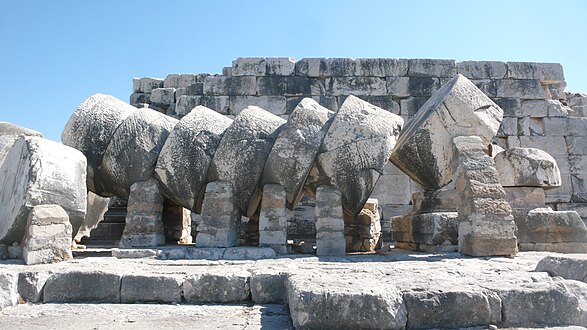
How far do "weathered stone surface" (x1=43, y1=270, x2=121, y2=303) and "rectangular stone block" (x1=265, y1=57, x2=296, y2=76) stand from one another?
6.49 m

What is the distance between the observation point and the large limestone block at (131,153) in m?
5.46

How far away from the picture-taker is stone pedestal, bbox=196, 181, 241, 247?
5.09 metres

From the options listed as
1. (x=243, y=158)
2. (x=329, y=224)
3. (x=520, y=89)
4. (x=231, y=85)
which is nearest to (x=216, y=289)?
(x=329, y=224)

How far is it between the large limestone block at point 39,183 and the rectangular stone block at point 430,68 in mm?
6980

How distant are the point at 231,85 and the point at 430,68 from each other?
426cm

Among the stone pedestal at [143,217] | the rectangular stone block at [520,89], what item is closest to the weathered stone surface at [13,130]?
the stone pedestal at [143,217]

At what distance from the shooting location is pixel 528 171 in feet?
19.2

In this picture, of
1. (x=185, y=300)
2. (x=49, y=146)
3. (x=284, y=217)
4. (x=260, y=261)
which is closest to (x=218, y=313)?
(x=185, y=300)

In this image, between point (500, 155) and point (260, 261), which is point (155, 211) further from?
point (500, 155)

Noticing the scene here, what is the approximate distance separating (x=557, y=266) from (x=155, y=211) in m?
4.22

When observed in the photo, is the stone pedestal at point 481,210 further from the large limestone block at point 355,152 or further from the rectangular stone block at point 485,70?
the rectangular stone block at point 485,70

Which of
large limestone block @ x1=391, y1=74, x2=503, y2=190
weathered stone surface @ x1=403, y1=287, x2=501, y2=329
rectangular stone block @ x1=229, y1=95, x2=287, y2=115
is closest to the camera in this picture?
weathered stone surface @ x1=403, y1=287, x2=501, y2=329

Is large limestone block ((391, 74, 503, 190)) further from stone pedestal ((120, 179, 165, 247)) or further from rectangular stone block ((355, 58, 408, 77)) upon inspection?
rectangular stone block ((355, 58, 408, 77))

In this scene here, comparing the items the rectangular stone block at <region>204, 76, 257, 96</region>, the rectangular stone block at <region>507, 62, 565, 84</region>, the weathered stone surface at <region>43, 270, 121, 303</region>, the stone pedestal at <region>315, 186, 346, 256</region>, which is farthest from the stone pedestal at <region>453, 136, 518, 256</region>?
the rectangular stone block at <region>507, 62, 565, 84</region>
